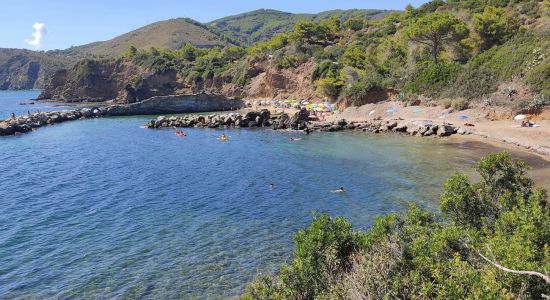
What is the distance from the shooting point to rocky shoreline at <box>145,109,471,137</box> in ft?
155

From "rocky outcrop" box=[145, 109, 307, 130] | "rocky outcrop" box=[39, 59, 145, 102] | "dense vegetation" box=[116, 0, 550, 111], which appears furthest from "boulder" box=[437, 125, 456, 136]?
"rocky outcrop" box=[39, 59, 145, 102]

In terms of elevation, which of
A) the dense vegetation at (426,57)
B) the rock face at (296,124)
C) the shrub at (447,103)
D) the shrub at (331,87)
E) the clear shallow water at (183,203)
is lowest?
the clear shallow water at (183,203)

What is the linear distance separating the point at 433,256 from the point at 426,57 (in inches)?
2623

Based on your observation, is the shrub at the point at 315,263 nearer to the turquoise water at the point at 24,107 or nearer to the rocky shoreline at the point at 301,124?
the rocky shoreline at the point at 301,124

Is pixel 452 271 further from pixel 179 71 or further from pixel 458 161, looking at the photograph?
pixel 179 71

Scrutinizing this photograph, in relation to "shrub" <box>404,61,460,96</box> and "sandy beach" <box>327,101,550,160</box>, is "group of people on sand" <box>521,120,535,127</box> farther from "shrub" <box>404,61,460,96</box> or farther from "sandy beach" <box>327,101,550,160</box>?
"shrub" <box>404,61,460,96</box>

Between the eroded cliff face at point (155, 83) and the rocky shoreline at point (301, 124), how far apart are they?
67.5ft

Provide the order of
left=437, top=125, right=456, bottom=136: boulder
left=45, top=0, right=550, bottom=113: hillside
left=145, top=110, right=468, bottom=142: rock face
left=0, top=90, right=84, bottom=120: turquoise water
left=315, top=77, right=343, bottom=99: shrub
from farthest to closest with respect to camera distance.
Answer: left=0, top=90, right=84, bottom=120: turquoise water, left=315, top=77, right=343, bottom=99: shrub, left=45, top=0, right=550, bottom=113: hillside, left=145, top=110, right=468, bottom=142: rock face, left=437, top=125, right=456, bottom=136: boulder

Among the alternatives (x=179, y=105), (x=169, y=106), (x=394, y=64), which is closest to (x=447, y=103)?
(x=394, y=64)

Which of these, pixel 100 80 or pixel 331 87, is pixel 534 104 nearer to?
pixel 331 87

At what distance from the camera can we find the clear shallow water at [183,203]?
18016mm

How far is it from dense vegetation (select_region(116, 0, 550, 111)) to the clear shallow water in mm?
14324

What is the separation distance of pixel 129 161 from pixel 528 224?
36935 mm

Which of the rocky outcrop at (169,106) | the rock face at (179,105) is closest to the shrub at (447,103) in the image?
the rock face at (179,105)
